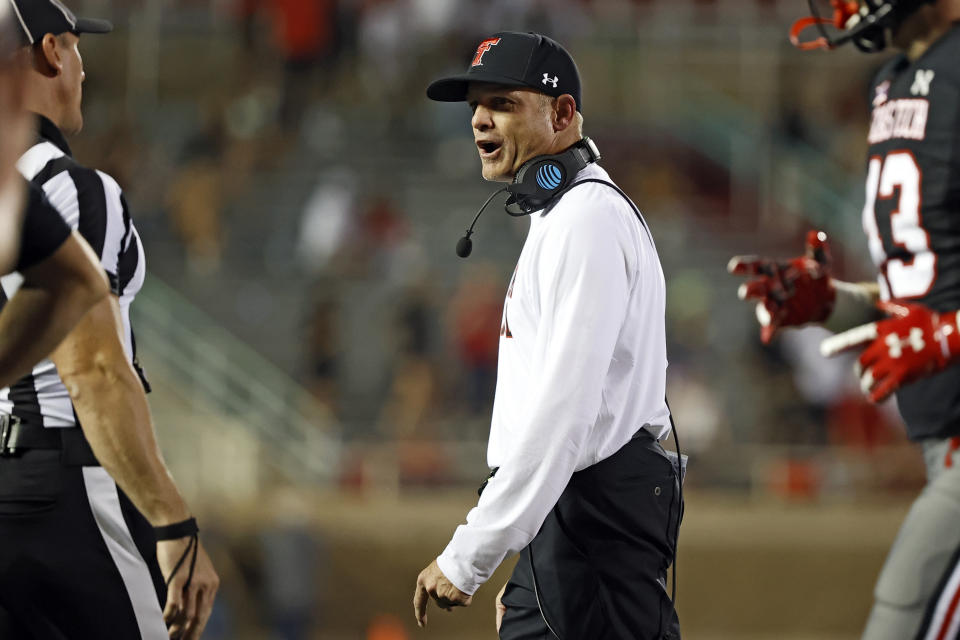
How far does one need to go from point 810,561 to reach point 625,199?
9.83m

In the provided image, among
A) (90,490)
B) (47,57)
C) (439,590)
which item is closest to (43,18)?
(47,57)

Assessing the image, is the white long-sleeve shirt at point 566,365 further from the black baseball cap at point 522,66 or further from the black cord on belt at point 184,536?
the black cord on belt at point 184,536

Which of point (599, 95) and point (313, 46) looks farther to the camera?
point (599, 95)

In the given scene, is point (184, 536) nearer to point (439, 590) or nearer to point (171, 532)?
point (171, 532)

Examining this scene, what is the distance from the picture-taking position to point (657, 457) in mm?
3723

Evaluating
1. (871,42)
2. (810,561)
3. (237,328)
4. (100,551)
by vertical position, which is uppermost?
(871,42)

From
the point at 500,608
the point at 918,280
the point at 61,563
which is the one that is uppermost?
the point at 918,280

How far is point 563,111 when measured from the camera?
3.99m

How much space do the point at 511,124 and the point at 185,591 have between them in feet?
5.03

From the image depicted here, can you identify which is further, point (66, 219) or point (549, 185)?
point (549, 185)

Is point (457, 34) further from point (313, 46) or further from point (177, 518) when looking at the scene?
point (177, 518)

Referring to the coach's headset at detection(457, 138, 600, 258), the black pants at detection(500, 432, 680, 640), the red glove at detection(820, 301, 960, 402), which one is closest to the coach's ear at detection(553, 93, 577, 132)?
the coach's headset at detection(457, 138, 600, 258)

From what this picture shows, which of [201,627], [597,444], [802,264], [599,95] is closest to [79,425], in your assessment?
[201,627]

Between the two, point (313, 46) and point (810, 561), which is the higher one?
point (313, 46)
